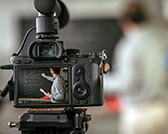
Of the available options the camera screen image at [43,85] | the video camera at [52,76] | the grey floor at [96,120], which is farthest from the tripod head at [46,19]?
the grey floor at [96,120]

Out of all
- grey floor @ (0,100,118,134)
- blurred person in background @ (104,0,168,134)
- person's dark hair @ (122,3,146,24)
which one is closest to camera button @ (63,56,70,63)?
blurred person in background @ (104,0,168,134)

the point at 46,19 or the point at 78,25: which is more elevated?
the point at 78,25

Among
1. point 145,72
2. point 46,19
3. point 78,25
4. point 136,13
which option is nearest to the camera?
point 46,19

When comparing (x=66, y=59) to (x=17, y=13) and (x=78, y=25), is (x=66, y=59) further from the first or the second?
(x=17, y=13)

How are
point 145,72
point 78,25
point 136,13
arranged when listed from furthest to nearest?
point 78,25
point 136,13
point 145,72

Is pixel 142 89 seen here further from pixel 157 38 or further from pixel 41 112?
pixel 41 112

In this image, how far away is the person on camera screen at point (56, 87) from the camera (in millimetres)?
1018

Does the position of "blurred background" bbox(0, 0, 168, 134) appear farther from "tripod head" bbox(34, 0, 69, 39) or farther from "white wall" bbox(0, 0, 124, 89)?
"tripod head" bbox(34, 0, 69, 39)

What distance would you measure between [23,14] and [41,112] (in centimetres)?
317

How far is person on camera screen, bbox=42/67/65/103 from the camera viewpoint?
3.34 ft

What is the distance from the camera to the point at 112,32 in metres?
4.04

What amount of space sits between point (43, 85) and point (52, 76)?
4 centimetres

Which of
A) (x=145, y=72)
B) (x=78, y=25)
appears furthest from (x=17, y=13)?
(x=145, y=72)

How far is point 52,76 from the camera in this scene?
1.02 meters
